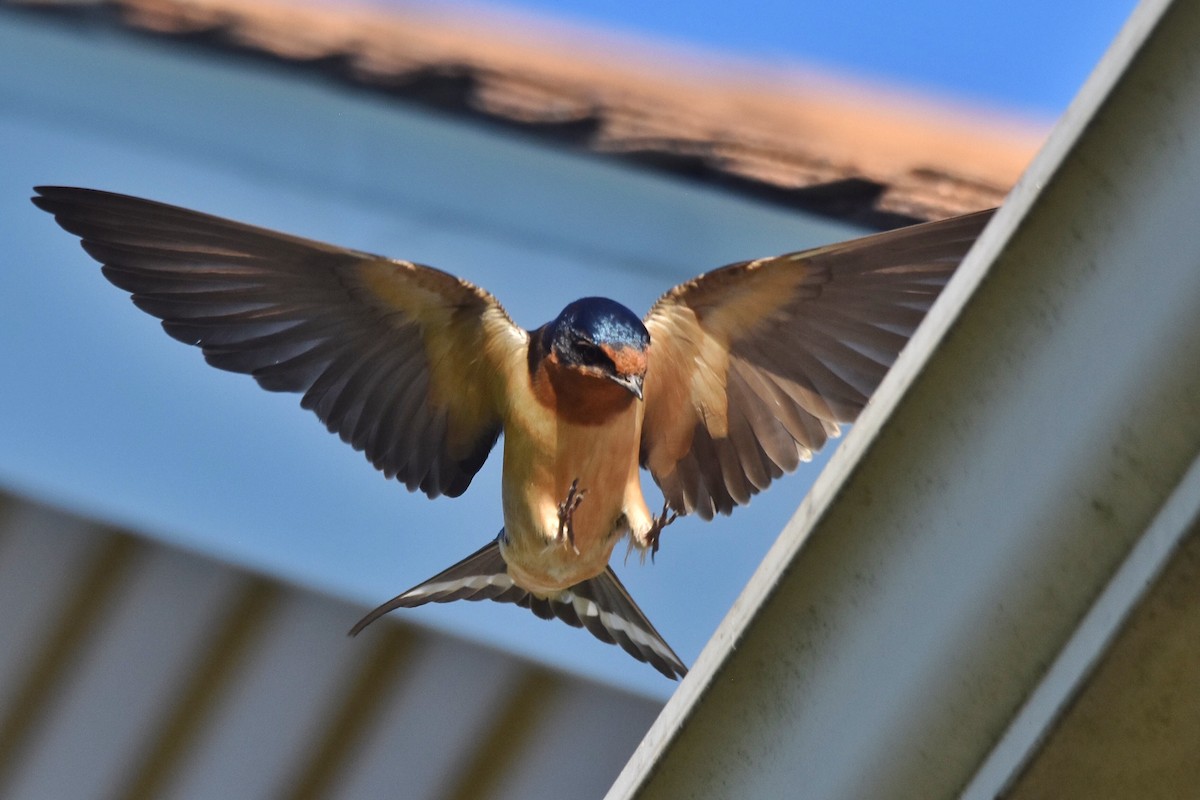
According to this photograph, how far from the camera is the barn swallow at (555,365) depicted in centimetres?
246

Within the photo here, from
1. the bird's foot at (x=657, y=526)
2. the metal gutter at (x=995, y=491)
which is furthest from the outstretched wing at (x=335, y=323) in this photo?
the metal gutter at (x=995, y=491)

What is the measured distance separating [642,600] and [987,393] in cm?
178

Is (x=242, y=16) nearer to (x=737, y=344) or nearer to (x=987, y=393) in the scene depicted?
(x=737, y=344)

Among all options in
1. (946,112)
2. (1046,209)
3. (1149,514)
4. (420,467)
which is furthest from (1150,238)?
(946,112)

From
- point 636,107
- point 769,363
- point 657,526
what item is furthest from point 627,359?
point 636,107

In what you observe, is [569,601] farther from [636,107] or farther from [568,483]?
[636,107]

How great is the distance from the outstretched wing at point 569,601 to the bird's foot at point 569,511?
0.88 feet

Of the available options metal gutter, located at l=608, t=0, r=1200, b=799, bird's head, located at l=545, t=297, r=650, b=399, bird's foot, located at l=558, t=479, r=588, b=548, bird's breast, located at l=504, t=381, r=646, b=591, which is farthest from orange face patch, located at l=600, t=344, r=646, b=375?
metal gutter, located at l=608, t=0, r=1200, b=799

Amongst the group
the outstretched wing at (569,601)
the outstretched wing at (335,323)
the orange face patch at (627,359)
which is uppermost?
the orange face patch at (627,359)

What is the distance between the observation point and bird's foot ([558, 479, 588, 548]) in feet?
8.01

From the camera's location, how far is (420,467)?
2764 mm

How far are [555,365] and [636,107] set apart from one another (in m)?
0.77

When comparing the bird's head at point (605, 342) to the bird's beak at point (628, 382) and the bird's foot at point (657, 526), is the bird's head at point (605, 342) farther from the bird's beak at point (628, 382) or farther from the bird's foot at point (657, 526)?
the bird's foot at point (657, 526)

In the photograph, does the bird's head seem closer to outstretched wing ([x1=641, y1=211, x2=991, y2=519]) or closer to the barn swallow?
the barn swallow
